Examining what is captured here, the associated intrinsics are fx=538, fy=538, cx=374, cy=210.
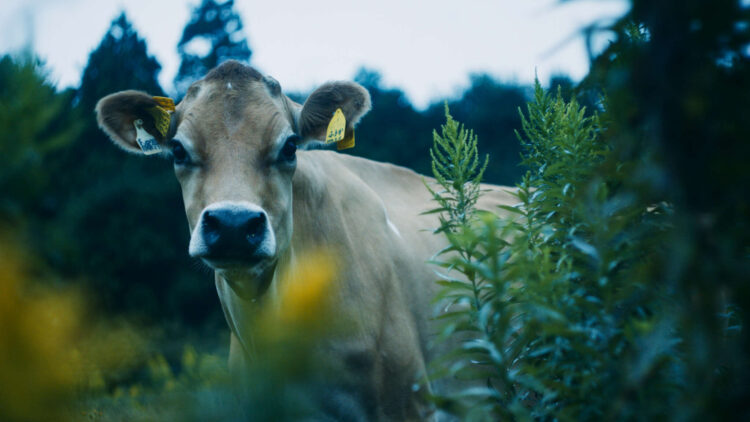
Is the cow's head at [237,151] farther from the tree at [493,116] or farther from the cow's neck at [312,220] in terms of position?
the tree at [493,116]

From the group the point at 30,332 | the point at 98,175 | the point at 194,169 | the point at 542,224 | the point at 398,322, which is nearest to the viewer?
the point at 30,332

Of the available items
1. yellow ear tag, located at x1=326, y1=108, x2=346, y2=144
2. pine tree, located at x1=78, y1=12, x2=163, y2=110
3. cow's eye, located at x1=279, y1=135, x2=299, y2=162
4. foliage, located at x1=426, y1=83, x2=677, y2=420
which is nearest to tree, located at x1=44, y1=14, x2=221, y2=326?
pine tree, located at x1=78, y1=12, x2=163, y2=110

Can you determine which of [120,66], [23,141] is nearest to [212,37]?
[120,66]

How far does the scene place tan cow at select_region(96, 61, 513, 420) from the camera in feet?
8.83

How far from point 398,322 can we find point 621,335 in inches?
85.7

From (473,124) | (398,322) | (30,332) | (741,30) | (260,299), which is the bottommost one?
(398,322)

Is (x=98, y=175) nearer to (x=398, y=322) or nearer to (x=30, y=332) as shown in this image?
(x=398, y=322)

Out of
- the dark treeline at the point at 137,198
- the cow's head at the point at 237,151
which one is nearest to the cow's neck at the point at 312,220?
the cow's head at the point at 237,151

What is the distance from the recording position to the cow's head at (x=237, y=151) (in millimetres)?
2553

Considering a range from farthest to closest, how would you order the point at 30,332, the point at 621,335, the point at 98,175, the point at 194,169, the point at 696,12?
the point at 98,175 → the point at 194,169 → the point at 621,335 → the point at 696,12 → the point at 30,332

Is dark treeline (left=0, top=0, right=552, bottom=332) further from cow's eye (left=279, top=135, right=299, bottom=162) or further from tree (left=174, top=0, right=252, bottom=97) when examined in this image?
cow's eye (left=279, top=135, right=299, bottom=162)

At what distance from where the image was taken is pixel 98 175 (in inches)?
500

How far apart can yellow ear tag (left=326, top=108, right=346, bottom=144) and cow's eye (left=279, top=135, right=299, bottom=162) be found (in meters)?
0.38

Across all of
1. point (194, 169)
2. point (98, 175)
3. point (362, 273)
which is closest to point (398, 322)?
point (362, 273)
